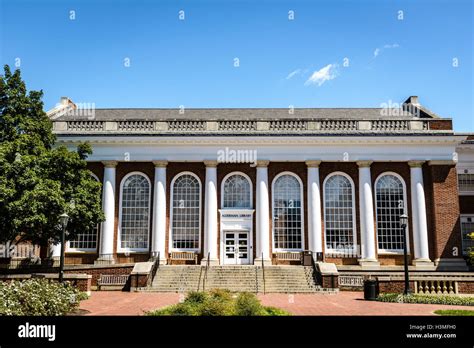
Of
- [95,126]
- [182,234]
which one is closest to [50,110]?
[95,126]

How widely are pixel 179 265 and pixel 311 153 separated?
1107cm

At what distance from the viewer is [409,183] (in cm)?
2977

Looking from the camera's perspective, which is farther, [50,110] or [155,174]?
[50,110]

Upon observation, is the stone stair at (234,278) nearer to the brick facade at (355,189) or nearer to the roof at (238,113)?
the brick facade at (355,189)

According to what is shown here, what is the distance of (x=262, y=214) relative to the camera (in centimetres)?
2927

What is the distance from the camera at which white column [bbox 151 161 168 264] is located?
28938 mm

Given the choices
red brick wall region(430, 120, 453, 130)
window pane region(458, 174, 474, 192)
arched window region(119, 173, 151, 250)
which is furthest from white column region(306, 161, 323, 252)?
window pane region(458, 174, 474, 192)

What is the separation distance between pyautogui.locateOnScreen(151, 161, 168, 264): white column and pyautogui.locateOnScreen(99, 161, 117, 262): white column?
2663mm

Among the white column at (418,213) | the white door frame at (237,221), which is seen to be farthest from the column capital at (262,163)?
the white column at (418,213)

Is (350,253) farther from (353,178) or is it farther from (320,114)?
(320,114)

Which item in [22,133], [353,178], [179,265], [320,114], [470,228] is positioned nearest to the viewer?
[22,133]

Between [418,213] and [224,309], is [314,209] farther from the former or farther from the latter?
[224,309]

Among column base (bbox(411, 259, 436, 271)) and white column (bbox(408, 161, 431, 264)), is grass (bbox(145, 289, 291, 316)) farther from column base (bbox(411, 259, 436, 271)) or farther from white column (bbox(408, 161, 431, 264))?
white column (bbox(408, 161, 431, 264))

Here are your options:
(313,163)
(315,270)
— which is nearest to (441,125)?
(313,163)
